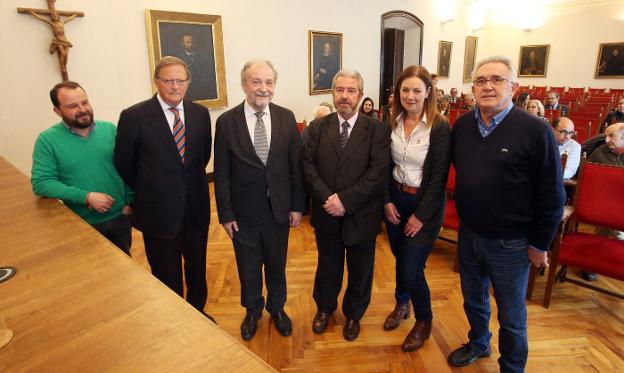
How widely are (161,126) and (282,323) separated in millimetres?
1495

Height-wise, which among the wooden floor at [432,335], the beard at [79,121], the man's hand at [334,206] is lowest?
the wooden floor at [432,335]

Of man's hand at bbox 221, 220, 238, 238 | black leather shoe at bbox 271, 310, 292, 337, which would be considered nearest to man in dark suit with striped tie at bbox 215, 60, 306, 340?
man's hand at bbox 221, 220, 238, 238

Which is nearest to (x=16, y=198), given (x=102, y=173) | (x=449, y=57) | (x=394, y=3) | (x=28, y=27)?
(x=102, y=173)

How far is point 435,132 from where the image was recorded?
2.00 metres

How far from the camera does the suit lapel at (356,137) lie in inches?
83.2

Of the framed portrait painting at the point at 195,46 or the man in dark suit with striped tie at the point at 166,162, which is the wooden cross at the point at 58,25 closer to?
the framed portrait painting at the point at 195,46

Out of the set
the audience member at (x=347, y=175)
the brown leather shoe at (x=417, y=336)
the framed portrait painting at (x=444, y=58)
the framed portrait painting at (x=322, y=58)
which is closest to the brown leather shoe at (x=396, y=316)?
the brown leather shoe at (x=417, y=336)

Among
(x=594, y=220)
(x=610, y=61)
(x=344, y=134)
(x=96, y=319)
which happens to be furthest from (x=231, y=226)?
(x=610, y=61)

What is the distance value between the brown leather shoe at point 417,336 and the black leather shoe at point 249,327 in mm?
1001

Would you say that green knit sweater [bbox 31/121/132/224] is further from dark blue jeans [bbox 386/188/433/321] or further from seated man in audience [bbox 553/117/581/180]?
seated man in audience [bbox 553/117/581/180]

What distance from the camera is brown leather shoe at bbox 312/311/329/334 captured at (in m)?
2.53

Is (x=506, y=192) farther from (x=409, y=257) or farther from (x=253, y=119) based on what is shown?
(x=253, y=119)

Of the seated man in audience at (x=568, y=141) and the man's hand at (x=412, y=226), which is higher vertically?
the seated man in audience at (x=568, y=141)

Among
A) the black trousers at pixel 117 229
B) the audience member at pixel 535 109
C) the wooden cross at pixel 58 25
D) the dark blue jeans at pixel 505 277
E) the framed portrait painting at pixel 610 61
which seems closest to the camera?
the dark blue jeans at pixel 505 277
